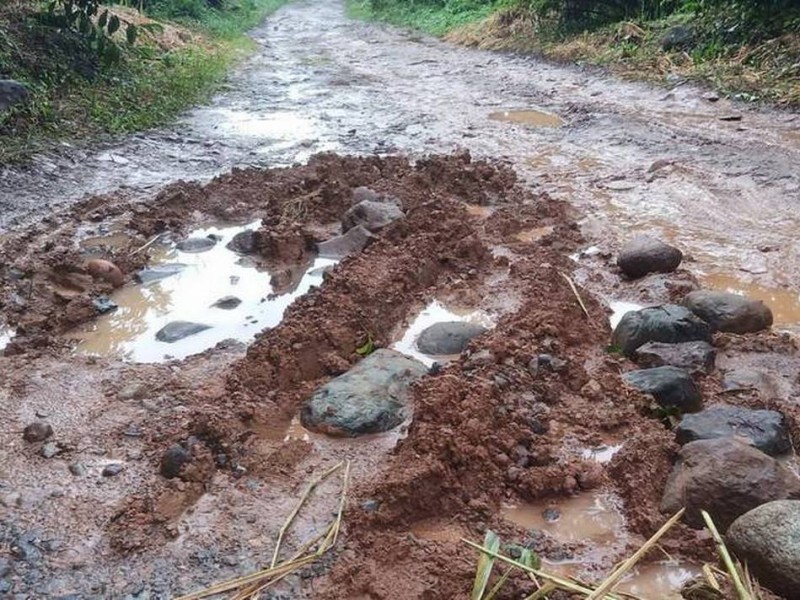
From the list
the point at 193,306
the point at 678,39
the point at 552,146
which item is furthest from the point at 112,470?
the point at 678,39

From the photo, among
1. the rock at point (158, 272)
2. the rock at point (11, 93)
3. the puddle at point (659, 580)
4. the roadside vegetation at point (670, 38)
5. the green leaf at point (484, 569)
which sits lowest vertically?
the rock at point (158, 272)

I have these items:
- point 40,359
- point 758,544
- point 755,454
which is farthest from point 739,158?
point 40,359

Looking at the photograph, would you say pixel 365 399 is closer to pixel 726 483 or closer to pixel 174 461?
pixel 174 461

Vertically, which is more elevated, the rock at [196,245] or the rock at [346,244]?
the rock at [346,244]

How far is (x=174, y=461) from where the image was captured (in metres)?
2.88

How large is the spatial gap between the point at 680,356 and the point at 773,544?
4.57ft

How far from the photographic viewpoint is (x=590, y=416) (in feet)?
10.4

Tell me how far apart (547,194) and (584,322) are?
7.25 ft

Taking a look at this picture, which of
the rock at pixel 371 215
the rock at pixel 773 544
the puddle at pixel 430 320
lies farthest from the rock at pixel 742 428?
the rock at pixel 371 215

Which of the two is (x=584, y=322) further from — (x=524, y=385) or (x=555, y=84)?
(x=555, y=84)

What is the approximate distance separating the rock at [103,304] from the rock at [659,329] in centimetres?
284

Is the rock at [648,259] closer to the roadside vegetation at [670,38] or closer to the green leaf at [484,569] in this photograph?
the green leaf at [484,569]

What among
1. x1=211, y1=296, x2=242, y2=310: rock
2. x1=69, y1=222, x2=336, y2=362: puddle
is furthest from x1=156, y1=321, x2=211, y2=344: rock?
x1=211, y1=296, x2=242, y2=310: rock

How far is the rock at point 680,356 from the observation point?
3398 millimetres
